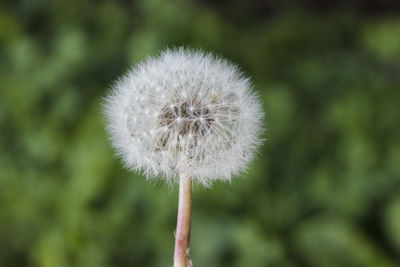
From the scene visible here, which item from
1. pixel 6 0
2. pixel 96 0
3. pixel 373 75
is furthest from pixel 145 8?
pixel 373 75

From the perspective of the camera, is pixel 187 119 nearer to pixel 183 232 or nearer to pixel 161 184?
pixel 183 232

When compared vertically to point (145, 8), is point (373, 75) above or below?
below

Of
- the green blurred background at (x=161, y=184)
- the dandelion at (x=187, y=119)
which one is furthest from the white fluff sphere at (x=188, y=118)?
the green blurred background at (x=161, y=184)

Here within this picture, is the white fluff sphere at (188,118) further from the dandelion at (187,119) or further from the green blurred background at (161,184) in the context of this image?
the green blurred background at (161,184)

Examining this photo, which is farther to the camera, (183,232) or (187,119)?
(187,119)

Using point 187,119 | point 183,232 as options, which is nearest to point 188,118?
point 187,119

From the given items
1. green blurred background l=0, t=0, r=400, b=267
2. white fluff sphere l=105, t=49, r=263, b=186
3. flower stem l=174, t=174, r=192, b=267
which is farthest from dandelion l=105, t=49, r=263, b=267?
green blurred background l=0, t=0, r=400, b=267

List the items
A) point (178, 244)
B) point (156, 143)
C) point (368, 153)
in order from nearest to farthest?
point (178, 244) → point (156, 143) → point (368, 153)

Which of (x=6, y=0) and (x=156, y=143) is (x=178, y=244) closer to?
(x=156, y=143)
